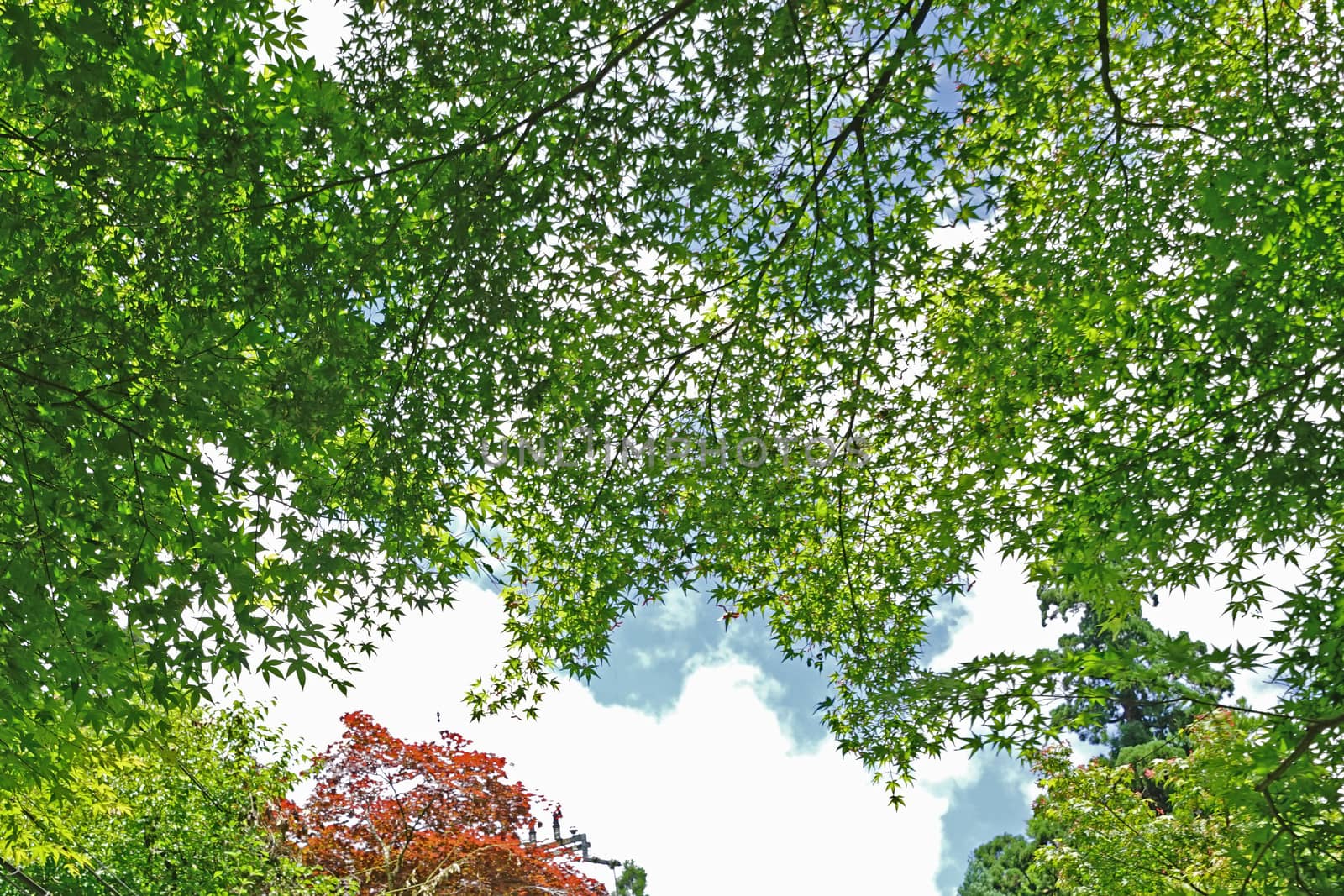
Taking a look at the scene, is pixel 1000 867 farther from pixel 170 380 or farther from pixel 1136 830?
pixel 170 380

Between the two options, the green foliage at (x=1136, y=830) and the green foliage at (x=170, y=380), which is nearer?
the green foliage at (x=170, y=380)

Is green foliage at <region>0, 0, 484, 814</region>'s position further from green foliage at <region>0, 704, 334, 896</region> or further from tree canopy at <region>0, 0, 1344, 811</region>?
green foliage at <region>0, 704, 334, 896</region>

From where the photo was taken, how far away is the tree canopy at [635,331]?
490 cm

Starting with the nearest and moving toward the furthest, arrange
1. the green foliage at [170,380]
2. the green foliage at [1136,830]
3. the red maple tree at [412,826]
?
the green foliage at [170,380], the green foliage at [1136,830], the red maple tree at [412,826]

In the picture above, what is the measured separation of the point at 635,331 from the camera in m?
7.66

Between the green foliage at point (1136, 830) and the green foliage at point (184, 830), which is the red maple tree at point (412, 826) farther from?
the green foliage at point (1136, 830)

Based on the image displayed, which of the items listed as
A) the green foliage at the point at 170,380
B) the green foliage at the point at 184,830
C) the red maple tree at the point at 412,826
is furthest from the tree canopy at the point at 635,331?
the red maple tree at the point at 412,826

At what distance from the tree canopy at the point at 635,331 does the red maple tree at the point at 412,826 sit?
7.08 m

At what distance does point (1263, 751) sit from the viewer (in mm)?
3893

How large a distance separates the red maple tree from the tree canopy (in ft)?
Answer: 23.2

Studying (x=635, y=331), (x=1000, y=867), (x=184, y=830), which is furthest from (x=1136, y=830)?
(x=1000, y=867)

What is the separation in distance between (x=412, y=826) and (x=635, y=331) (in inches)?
384

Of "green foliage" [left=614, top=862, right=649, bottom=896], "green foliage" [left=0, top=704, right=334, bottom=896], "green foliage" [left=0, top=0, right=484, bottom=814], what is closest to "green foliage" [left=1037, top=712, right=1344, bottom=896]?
"green foliage" [left=0, top=0, right=484, bottom=814]

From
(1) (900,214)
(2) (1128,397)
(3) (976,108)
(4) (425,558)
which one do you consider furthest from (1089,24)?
(4) (425,558)
